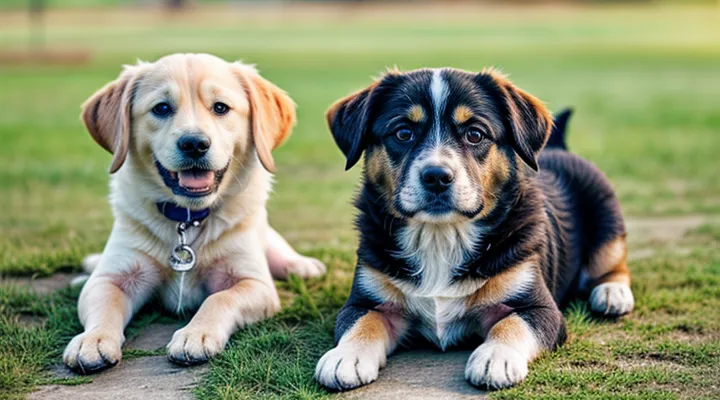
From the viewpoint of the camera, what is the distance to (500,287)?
5.23 metres

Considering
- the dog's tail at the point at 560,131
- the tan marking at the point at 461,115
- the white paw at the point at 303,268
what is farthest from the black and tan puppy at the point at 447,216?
the dog's tail at the point at 560,131

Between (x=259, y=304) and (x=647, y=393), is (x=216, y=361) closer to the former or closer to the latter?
(x=259, y=304)

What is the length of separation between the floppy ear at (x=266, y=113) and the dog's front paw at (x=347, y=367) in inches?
66.9

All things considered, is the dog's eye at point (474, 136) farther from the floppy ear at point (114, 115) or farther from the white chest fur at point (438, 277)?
the floppy ear at point (114, 115)

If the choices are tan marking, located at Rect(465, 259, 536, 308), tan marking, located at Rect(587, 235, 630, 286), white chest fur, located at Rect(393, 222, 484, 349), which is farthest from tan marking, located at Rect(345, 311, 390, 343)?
tan marking, located at Rect(587, 235, 630, 286)

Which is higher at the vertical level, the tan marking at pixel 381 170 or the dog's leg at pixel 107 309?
the tan marking at pixel 381 170

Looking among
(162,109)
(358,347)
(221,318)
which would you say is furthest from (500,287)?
(162,109)

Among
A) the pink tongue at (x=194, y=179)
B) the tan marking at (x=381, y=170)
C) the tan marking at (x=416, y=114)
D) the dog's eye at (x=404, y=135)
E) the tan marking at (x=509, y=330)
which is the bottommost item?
the tan marking at (x=509, y=330)

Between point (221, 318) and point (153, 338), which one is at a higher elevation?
point (221, 318)

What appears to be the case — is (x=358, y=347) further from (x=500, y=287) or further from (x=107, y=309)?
(x=107, y=309)

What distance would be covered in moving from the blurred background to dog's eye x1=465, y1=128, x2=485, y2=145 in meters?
3.32

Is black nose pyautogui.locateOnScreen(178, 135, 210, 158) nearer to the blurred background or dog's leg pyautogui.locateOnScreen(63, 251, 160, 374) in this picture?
dog's leg pyautogui.locateOnScreen(63, 251, 160, 374)

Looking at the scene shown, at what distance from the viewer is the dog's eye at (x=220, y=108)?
5.96 m

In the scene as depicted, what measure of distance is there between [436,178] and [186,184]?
69.9 inches
